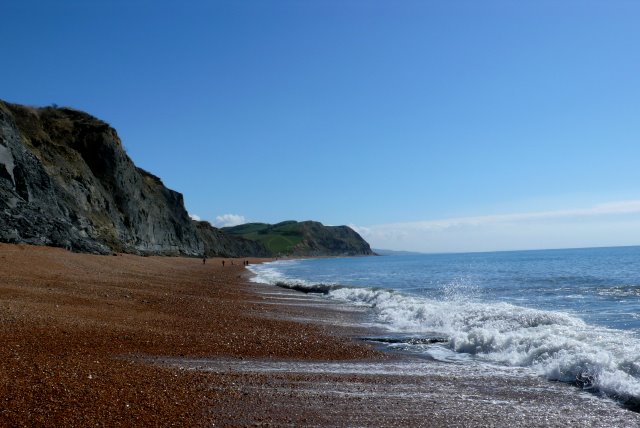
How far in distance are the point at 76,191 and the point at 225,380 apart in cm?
4207

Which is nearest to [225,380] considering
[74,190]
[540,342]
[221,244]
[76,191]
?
[540,342]

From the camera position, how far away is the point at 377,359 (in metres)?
10.7

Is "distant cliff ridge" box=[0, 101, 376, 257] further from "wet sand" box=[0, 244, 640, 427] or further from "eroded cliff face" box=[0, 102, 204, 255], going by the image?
"wet sand" box=[0, 244, 640, 427]

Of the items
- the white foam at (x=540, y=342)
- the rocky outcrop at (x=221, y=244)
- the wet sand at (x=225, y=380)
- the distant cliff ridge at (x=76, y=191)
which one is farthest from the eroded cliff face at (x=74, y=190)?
the rocky outcrop at (x=221, y=244)

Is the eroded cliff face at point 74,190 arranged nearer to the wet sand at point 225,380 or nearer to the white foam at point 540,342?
the wet sand at point 225,380

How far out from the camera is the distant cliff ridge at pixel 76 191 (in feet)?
101

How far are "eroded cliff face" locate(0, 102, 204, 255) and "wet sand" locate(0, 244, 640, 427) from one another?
702 inches

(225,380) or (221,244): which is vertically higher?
(221,244)

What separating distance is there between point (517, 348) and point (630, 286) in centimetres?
2294

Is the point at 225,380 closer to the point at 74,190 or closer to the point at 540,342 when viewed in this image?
the point at 540,342

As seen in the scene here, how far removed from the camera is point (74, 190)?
44.9 m

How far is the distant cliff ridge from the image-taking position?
30656mm

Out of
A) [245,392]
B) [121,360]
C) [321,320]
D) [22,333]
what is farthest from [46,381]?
[321,320]

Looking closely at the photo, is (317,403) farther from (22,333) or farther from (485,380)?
(22,333)
